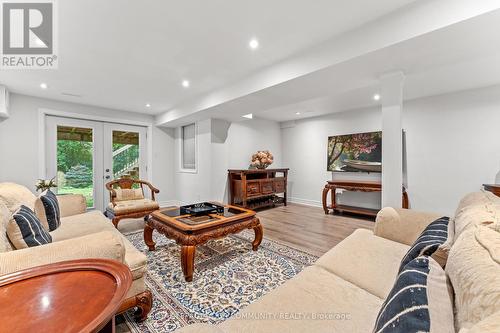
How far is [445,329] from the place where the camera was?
0.53m

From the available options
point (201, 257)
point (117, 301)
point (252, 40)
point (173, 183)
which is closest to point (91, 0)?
point (252, 40)

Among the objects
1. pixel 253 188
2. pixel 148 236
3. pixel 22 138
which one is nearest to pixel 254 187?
pixel 253 188

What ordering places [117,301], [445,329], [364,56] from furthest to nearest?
[364,56]
[117,301]
[445,329]

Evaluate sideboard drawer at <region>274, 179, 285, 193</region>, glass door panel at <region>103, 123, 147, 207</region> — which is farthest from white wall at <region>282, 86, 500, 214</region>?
glass door panel at <region>103, 123, 147, 207</region>

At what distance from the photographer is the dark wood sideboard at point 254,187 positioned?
4703mm

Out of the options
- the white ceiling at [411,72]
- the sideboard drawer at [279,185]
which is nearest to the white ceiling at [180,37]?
the white ceiling at [411,72]

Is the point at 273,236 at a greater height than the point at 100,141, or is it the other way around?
the point at 100,141

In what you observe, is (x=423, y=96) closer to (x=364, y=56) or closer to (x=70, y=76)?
(x=364, y=56)

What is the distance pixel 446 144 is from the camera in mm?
3770

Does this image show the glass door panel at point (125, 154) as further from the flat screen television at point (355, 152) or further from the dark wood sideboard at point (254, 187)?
the flat screen television at point (355, 152)

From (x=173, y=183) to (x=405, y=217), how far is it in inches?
209

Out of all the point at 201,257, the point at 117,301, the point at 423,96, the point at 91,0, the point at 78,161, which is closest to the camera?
the point at 117,301

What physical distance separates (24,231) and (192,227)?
1133 mm

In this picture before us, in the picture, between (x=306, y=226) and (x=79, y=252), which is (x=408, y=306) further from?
(x=306, y=226)
